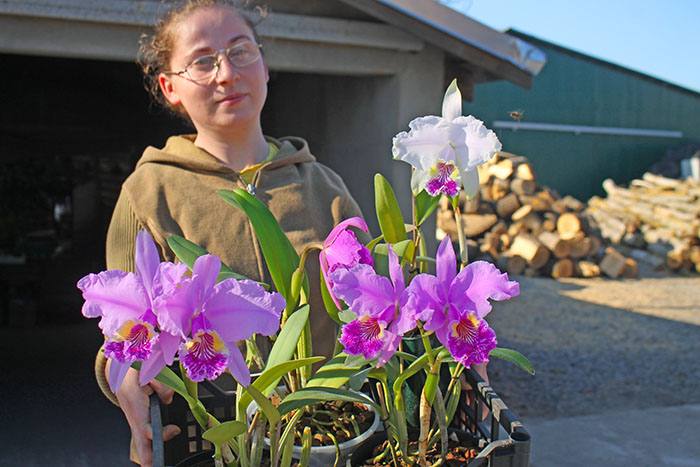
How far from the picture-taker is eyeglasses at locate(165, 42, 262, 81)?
1251mm

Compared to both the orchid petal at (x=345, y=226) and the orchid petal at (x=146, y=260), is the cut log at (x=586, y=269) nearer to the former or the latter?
the orchid petal at (x=345, y=226)

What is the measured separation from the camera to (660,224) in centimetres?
851

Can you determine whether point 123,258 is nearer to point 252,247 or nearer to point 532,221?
point 252,247

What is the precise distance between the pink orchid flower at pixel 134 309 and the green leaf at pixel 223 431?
0.28 feet

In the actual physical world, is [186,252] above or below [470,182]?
below

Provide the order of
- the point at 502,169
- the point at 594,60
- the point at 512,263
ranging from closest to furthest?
1. the point at 512,263
2. the point at 502,169
3. the point at 594,60

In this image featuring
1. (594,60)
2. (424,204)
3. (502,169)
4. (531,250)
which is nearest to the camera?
(424,204)

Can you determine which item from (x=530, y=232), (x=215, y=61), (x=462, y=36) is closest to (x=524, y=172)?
(x=530, y=232)

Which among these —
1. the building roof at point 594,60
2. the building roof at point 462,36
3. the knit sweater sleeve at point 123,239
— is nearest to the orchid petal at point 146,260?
the knit sweater sleeve at point 123,239

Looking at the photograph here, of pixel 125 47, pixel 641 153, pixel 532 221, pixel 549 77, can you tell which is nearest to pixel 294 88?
pixel 125 47

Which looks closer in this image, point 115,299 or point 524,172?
point 115,299

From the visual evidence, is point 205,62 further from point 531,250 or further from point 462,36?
point 531,250

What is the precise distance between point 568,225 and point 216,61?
21.5ft

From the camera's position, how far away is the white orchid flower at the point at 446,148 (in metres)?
0.78
